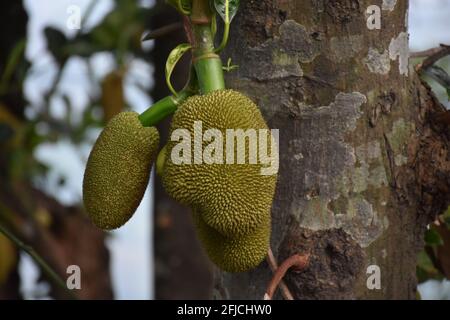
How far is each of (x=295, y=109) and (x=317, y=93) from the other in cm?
3

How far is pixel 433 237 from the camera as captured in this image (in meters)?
1.06

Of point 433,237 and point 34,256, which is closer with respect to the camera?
point 34,256

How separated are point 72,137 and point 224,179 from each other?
145cm

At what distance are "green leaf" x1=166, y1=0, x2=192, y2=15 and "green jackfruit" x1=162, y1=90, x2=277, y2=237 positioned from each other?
4.1 inches

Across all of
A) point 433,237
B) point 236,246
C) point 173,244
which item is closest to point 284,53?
point 236,246

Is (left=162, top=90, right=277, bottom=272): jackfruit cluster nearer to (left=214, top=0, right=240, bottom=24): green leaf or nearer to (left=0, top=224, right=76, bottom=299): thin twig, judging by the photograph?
(left=214, top=0, right=240, bottom=24): green leaf

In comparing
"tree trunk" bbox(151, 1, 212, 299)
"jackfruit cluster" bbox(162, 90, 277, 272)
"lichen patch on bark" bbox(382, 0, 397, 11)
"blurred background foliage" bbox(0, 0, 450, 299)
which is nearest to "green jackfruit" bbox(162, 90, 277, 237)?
"jackfruit cluster" bbox(162, 90, 277, 272)

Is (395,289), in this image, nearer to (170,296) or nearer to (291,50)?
(291,50)

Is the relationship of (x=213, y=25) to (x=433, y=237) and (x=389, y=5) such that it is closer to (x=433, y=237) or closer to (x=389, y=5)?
(x=389, y=5)

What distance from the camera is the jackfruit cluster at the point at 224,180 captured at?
2.43 feet

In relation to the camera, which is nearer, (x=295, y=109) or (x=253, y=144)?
(x=253, y=144)

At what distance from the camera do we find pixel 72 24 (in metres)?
1.08

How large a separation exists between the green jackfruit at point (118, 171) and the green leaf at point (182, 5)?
0.13 metres

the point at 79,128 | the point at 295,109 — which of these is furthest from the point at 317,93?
the point at 79,128
